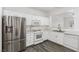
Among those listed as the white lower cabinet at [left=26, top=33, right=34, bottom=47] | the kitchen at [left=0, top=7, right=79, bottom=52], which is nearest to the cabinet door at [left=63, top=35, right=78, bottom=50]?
the kitchen at [left=0, top=7, right=79, bottom=52]

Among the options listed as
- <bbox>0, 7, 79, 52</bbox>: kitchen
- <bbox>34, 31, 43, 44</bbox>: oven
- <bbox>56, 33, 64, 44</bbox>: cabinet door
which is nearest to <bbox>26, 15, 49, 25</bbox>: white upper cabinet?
<bbox>0, 7, 79, 52</bbox>: kitchen

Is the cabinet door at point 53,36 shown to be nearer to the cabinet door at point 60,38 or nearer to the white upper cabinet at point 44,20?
the cabinet door at point 60,38

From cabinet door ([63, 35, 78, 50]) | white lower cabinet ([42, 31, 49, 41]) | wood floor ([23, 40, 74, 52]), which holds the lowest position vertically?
wood floor ([23, 40, 74, 52])

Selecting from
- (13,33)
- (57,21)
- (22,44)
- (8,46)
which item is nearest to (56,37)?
(57,21)

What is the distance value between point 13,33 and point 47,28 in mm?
719

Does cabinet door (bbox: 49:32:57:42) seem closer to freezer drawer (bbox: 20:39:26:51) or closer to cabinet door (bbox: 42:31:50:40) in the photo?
cabinet door (bbox: 42:31:50:40)

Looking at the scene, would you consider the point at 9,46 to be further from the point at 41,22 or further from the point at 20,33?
the point at 41,22

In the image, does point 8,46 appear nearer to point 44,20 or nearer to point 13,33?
point 13,33

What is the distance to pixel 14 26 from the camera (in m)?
1.25

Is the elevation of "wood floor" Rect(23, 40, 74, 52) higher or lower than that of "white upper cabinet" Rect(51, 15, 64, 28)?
lower

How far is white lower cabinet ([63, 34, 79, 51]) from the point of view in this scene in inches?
46.4

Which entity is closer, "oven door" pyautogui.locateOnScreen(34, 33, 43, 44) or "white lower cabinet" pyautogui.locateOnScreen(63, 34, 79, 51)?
"white lower cabinet" pyautogui.locateOnScreen(63, 34, 79, 51)
